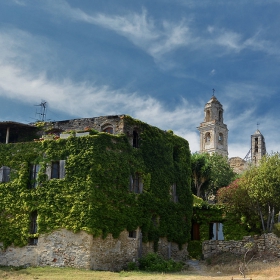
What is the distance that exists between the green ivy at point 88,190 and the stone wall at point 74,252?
45 centimetres

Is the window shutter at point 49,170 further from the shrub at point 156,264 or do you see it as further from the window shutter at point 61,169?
the shrub at point 156,264

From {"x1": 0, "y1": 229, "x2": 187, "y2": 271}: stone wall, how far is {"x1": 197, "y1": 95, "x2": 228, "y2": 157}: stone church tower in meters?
42.2

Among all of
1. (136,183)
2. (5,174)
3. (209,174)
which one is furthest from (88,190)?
(209,174)

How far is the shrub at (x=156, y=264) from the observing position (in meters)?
27.2

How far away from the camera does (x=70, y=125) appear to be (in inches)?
1318

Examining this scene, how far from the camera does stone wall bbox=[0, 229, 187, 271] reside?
26.3 meters

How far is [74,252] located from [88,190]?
12.2ft

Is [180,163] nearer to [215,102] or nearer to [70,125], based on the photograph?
[70,125]

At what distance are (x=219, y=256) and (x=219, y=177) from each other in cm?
2182

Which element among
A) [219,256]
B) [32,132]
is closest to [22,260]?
[32,132]

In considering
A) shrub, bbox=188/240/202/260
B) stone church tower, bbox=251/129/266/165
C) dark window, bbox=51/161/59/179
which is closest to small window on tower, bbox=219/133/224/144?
stone church tower, bbox=251/129/266/165

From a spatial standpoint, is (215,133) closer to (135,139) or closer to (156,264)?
(135,139)

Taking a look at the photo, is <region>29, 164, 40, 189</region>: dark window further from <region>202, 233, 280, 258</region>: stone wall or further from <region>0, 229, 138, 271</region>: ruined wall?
<region>202, 233, 280, 258</region>: stone wall

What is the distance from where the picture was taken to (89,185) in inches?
1064
